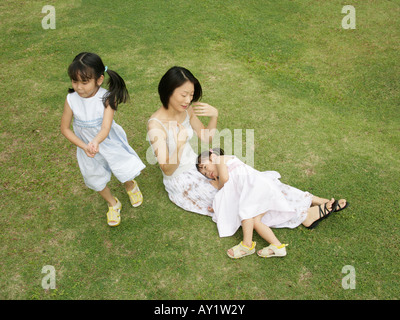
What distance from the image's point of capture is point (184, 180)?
3.72 m

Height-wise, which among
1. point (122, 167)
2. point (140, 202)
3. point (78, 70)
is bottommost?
point (140, 202)

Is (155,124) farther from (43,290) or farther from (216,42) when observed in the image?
(216,42)

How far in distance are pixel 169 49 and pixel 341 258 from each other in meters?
Result: 5.03

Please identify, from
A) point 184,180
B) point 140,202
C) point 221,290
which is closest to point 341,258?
point 221,290

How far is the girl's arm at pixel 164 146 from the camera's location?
336 centimetres

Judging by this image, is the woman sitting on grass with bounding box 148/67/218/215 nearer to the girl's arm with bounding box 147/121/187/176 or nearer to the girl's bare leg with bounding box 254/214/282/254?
the girl's arm with bounding box 147/121/187/176

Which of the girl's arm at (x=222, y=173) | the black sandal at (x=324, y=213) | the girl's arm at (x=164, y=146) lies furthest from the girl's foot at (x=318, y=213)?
the girl's arm at (x=164, y=146)

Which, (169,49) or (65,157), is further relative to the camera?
(169,49)

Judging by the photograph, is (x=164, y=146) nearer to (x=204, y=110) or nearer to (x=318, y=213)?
(x=204, y=110)

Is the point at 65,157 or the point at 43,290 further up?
the point at 65,157

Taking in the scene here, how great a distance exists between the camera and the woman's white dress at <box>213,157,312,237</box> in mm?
3271

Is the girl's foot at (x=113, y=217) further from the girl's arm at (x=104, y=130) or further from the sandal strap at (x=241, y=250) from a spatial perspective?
the sandal strap at (x=241, y=250)
